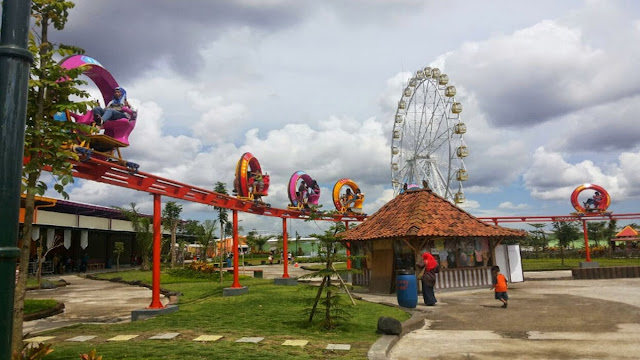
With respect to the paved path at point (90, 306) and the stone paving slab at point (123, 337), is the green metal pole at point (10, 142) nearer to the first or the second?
the stone paving slab at point (123, 337)

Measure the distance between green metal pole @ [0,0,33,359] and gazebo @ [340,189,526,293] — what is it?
16.4m

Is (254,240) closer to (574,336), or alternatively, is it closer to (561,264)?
(561,264)

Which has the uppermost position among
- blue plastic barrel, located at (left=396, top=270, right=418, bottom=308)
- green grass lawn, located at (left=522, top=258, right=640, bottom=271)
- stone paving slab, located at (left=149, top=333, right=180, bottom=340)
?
blue plastic barrel, located at (left=396, top=270, right=418, bottom=308)

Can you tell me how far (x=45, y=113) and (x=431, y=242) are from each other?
15.6 meters

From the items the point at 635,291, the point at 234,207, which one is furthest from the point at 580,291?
the point at 234,207

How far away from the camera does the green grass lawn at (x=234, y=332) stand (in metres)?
7.49

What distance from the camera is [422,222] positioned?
18.8 m

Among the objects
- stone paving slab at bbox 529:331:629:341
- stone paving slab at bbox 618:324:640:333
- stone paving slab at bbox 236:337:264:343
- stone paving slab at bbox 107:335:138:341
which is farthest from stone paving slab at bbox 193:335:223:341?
stone paving slab at bbox 618:324:640:333

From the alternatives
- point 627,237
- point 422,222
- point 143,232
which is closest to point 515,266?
point 422,222

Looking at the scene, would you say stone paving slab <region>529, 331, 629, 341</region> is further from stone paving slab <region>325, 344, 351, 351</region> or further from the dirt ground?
stone paving slab <region>325, 344, 351, 351</region>

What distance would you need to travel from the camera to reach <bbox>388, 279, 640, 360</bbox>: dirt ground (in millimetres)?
7898

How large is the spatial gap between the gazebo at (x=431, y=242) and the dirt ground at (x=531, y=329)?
2652 millimetres

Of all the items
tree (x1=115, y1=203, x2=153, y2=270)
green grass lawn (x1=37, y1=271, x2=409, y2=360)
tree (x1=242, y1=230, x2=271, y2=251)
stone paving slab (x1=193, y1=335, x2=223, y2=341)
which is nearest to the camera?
green grass lawn (x1=37, y1=271, x2=409, y2=360)

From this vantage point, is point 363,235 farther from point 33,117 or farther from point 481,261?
point 33,117
